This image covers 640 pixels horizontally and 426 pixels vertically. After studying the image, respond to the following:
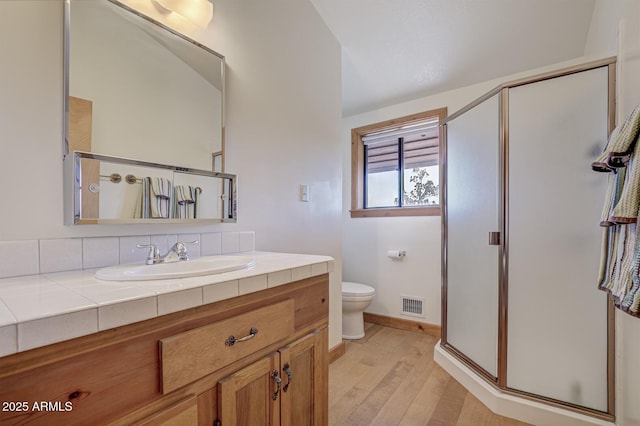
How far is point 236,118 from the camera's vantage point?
1422 mm

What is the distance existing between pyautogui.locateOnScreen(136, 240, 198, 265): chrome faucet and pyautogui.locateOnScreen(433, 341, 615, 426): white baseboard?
1781 millimetres

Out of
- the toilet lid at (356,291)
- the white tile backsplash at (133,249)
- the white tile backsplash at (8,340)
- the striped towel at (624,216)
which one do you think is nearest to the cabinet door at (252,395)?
the white tile backsplash at (8,340)

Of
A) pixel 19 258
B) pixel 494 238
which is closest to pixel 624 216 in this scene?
pixel 494 238

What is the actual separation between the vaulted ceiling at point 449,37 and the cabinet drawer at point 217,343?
Answer: 1959 millimetres

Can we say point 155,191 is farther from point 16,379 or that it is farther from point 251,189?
point 16,379

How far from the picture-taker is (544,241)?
154 cm

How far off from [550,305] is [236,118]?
6.23 feet

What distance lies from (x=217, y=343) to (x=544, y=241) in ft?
5.53

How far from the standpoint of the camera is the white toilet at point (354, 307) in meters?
2.45

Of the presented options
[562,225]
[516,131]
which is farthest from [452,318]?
[516,131]

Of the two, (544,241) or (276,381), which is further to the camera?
(544,241)

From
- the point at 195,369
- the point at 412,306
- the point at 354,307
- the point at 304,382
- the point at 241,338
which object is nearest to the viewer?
the point at 195,369

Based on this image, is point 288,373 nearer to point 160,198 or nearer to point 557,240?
point 160,198

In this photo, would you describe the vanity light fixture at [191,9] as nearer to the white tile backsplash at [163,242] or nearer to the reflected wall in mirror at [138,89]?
the reflected wall in mirror at [138,89]
